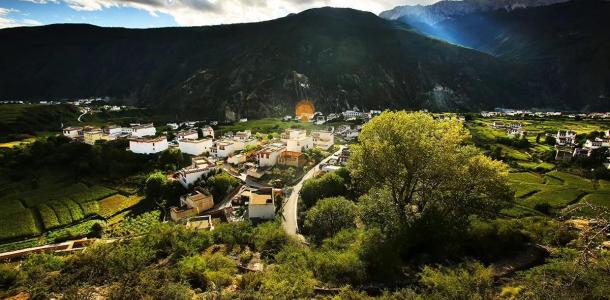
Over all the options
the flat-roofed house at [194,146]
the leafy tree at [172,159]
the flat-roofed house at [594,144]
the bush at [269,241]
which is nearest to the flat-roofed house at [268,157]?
the flat-roofed house at [194,146]

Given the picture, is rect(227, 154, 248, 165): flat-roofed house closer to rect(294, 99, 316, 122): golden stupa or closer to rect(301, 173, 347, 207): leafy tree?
rect(301, 173, 347, 207): leafy tree

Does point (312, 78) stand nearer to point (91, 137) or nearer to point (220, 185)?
point (91, 137)

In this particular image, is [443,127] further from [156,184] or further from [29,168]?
[29,168]

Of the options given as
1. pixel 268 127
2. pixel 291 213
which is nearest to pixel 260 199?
pixel 291 213

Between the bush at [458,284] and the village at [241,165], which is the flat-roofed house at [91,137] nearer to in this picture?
the village at [241,165]

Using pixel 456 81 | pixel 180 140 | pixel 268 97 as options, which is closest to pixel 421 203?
pixel 180 140

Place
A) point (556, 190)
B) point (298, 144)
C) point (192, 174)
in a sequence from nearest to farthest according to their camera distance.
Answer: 1. point (556, 190)
2. point (192, 174)
3. point (298, 144)
